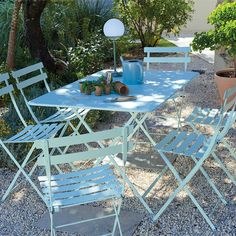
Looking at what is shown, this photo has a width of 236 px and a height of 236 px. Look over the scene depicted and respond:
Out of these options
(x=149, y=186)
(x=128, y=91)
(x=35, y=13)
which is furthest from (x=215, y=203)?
(x=35, y=13)

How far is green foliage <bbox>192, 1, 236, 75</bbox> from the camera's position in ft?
17.9

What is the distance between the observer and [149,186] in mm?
3893

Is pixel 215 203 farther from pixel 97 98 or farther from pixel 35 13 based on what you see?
pixel 35 13

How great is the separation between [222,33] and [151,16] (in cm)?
454

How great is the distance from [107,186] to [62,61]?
5308mm

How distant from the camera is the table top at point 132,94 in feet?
10.8

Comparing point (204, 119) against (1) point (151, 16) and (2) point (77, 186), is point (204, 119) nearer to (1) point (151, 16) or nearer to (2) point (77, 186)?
(2) point (77, 186)

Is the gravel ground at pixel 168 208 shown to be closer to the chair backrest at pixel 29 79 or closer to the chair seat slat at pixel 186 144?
the chair seat slat at pixel 186 144

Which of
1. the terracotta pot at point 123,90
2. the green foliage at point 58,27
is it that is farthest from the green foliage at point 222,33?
the green foliage at point 58,27

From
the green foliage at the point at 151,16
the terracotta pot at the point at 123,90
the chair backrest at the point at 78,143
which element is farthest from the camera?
the green foliage at the point at 151,16

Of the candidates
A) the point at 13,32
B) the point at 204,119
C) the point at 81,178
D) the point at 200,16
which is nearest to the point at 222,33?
the point at 204,119

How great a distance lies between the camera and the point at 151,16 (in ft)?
32.4

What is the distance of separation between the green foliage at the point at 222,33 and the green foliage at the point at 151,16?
404cm

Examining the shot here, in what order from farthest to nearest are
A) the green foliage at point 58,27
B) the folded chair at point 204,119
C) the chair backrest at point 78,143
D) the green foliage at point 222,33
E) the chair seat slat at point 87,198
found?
1. the green foliage at point 58,27
2. the green foliage at point 222,33
3. the folded chair at point 204,119
4. the chair seat slat at point 87,198
5. the chair backrest at point 78,143
